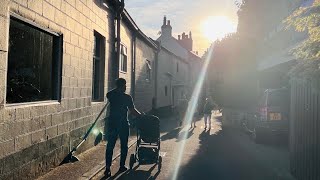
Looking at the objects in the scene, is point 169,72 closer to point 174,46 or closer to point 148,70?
point 148,70

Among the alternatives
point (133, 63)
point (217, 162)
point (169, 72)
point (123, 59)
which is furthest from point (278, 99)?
point (169, 72)

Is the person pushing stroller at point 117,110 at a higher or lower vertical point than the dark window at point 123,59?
lower

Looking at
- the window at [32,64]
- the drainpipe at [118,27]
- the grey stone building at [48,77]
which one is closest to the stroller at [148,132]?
the grey stone building at [48,77]

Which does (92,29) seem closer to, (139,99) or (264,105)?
(264,105)

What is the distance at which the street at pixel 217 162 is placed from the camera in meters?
7.39

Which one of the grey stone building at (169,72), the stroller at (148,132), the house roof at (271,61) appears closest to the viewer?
the stroller at (148,132)

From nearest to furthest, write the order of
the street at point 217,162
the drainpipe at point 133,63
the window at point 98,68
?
1. the street at point 217,162
2. the window at point 98,68
3. the drainpipe at point 133,63

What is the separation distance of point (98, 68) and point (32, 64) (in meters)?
5.02

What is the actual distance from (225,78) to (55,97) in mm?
20926

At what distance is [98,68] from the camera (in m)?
11.4

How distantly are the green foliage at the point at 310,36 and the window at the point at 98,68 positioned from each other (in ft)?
23.0

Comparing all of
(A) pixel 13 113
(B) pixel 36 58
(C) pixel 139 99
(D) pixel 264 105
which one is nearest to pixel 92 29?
(B) pixel 36 58

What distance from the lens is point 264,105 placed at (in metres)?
11.6

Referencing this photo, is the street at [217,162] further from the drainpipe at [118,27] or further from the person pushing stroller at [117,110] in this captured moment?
the drainpipe at [118,27]
